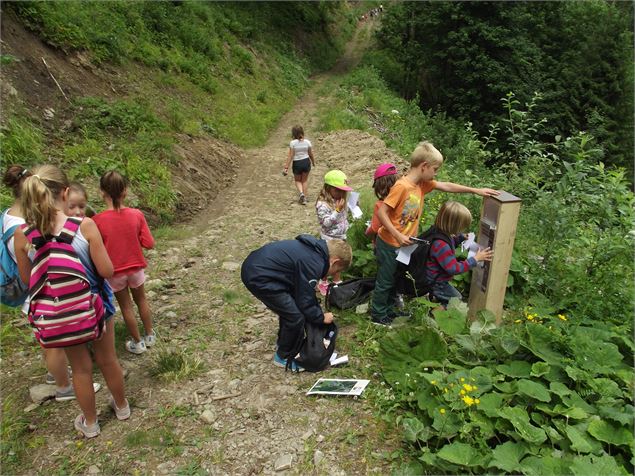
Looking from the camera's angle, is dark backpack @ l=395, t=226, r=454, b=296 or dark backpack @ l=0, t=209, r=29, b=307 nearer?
dark backpack @ l=0, t=209, r=29, b=307

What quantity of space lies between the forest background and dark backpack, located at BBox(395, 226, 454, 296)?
23cm

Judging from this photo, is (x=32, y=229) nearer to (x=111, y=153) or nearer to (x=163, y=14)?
(x=111, y=153)

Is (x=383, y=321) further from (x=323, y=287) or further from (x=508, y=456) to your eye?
(x=508, y=456)

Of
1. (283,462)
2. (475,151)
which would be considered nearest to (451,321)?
(283,462)

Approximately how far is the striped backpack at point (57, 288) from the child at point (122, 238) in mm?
1018

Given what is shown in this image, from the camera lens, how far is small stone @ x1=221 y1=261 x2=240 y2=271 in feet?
20.1

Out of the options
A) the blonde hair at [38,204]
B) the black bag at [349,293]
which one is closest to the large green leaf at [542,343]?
the black bag at [349,293]

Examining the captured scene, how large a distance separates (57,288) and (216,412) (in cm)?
158

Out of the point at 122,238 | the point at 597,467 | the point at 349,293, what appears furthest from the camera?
the point at 349,293

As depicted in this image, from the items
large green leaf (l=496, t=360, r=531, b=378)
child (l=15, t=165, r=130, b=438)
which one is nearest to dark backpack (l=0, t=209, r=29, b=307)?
child (l=15, t=165, r=130, b=438)

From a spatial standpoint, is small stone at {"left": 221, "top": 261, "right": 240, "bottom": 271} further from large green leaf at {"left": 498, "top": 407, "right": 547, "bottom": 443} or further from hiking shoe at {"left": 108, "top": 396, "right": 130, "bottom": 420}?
large green leaf at {"left": 498, "top": 407, "right": 547, "bottom": 443}

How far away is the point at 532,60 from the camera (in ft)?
72.4

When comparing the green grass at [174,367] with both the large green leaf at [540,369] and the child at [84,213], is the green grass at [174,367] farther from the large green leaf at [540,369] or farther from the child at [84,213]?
the large green leaf at [540,369]

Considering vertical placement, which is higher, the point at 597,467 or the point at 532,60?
the point at 532,60
